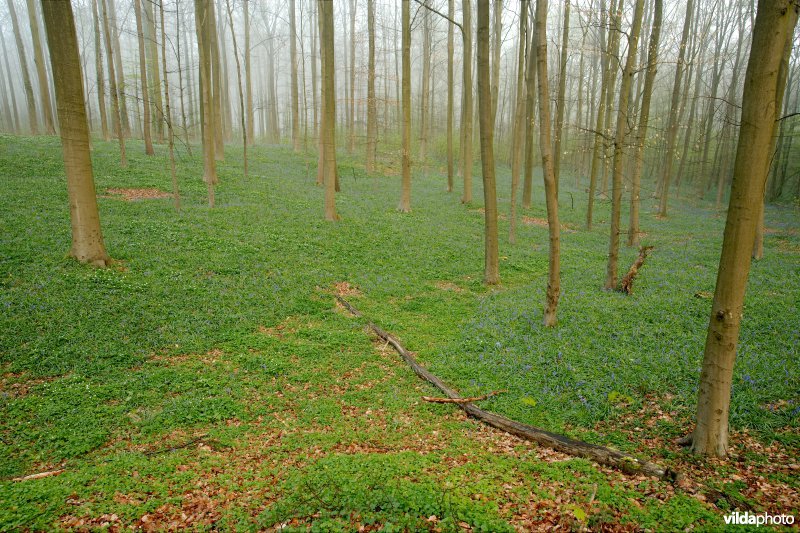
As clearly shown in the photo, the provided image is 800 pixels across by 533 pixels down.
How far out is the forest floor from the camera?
4043mm

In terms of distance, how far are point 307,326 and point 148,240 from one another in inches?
229

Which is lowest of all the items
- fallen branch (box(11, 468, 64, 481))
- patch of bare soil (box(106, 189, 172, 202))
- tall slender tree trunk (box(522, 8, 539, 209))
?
fallen branch (box(11, 468, 64, 481))

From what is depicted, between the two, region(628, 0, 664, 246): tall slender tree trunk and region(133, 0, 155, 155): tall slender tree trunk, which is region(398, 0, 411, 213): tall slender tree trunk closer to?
region(628, 0, 664, 246): tall slender tree trunk

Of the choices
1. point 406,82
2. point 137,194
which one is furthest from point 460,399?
point 137,194

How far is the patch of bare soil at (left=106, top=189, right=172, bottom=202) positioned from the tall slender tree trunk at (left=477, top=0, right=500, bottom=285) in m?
12.6

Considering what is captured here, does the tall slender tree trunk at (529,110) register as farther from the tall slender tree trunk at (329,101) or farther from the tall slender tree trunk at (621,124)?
the tall slender tree trunk at (329,101)

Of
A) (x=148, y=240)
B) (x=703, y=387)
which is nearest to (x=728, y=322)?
(x=703, y=387)

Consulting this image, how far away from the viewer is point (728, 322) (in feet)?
14.2

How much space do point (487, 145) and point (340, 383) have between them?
7207mm

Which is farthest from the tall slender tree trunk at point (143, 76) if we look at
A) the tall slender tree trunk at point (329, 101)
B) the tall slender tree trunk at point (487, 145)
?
the tall slender tree trunk at point (487, 145)

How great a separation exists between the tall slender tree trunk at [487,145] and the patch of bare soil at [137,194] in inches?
496

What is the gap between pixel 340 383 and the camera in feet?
23.6

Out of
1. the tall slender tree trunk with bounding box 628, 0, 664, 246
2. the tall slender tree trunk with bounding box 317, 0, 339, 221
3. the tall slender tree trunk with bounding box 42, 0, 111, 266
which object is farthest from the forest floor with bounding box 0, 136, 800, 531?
the tall slender tree trunk with bounding box 628, 0, 664, 246

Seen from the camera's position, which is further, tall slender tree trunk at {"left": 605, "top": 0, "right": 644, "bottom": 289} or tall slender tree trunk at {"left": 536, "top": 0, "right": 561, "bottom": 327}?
tall slender tree trunk at {"left": 605, "top": 0, "right": 644, "bottom": 289}
